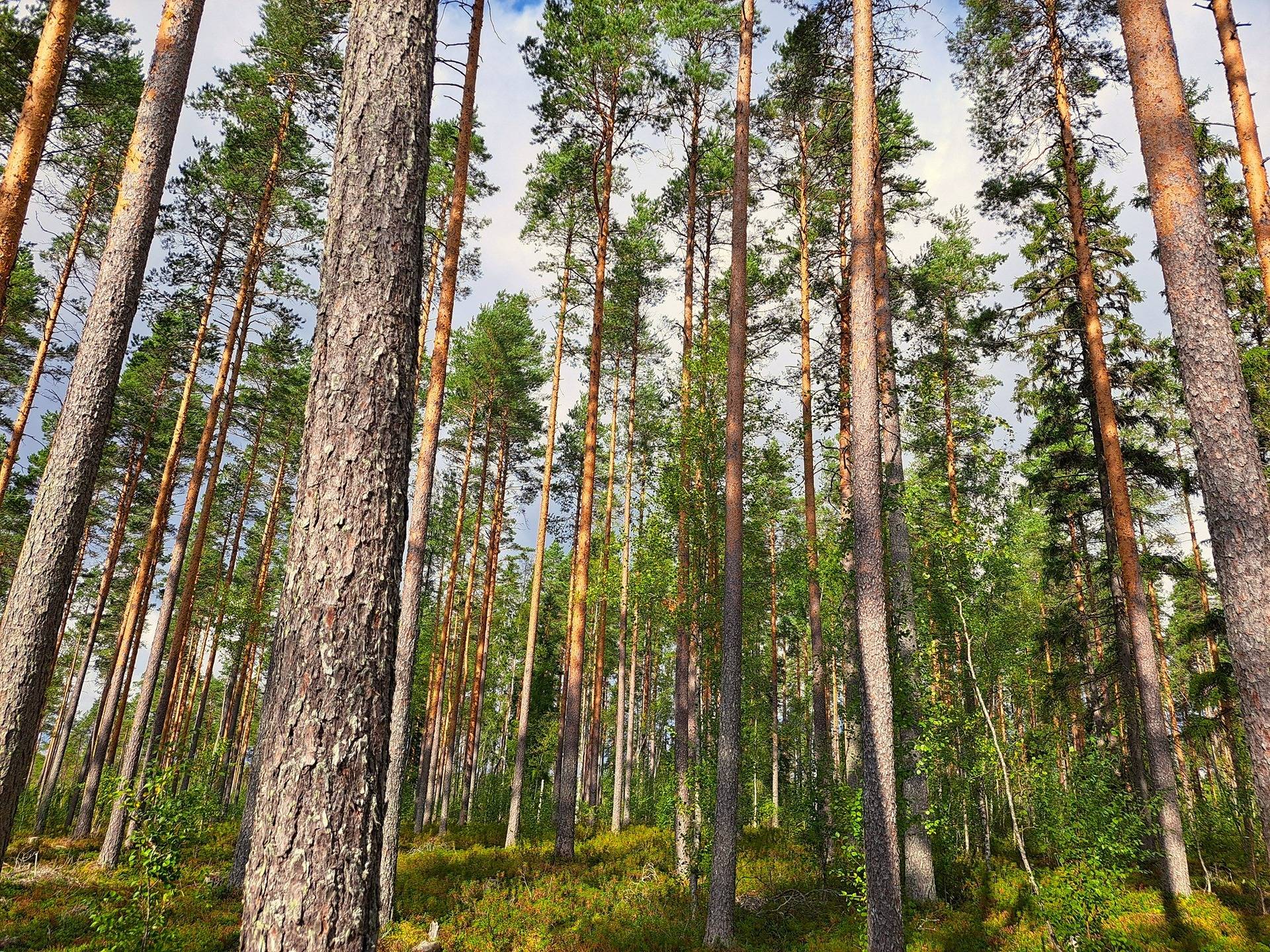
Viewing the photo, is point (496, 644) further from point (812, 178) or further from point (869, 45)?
point (869, 45)

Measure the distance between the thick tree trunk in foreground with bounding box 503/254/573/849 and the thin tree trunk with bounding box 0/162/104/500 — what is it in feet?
37.4

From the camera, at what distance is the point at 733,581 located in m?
8.92

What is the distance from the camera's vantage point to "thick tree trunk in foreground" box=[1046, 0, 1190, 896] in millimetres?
10531

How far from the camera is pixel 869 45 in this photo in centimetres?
796

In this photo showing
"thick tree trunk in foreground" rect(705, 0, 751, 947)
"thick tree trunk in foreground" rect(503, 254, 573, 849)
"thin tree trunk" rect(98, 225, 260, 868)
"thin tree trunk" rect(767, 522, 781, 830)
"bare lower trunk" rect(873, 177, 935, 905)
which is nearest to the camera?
"thick tree trunk in foreground" rect(705, 0, 751, 947)

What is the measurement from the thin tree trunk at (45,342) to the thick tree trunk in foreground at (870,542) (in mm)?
16799

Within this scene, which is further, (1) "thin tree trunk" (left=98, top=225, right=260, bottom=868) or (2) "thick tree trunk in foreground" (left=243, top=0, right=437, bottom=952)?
(1) "thin tree trunk" (left=98, top=225, right=260, bottom=868)

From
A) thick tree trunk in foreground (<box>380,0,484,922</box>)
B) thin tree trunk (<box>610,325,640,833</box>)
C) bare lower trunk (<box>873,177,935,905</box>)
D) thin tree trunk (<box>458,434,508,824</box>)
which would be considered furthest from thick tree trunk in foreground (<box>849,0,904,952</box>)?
thin tree trunk (<box>458,434,508,824</box>)

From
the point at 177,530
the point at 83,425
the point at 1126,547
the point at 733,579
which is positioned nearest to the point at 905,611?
the point at 733,579

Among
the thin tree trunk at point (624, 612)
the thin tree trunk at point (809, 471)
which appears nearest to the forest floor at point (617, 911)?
the thin tree trunk at point (809, 471)

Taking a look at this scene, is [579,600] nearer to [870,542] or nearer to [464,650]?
[870,542]

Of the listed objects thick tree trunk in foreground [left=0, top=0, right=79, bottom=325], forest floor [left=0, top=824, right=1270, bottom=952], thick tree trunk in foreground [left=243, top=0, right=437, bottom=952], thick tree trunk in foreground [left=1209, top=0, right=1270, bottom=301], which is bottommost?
forest floor [left=0, top=824, right=1270, bottom=952]

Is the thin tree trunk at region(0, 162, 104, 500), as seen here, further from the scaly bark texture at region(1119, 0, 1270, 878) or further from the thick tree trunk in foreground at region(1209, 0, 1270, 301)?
the thick tree trunk in foreground at region(1209, 0, 1270, 301)

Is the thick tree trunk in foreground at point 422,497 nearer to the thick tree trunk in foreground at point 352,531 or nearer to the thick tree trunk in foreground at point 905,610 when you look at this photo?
the thick tree trunk in foreground at point 352,531
